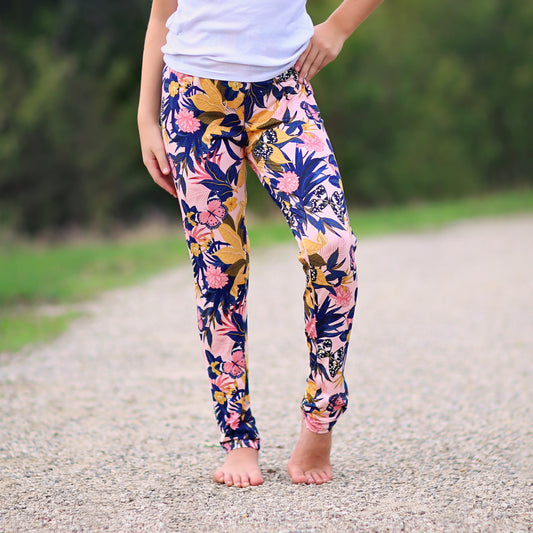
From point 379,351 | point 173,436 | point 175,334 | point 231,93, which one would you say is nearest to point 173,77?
point 231,93

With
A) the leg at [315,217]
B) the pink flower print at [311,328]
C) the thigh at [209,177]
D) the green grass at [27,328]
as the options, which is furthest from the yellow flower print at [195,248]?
the green grass at [27,328]

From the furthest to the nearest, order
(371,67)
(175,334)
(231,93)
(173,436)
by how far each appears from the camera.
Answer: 1. (371,67)
2. (175,334)
3. (173,436)
4. (231,93)

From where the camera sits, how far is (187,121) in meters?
2.15

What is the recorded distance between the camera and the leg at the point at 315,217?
6.73 feet

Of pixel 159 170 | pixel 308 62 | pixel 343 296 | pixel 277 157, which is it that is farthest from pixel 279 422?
pixel 308 62

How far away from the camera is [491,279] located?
7035mm

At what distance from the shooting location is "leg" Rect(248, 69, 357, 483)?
2.05 meters

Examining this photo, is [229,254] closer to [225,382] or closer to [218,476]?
[225,382]

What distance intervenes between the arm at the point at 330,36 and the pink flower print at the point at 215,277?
59 centimetres

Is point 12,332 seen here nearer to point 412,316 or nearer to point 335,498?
point 412,316

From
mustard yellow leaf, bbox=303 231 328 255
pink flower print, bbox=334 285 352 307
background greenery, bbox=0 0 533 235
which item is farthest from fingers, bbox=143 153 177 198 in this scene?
background greenery, bbox=0 0 533 235

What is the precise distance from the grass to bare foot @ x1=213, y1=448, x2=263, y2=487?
2.72 m

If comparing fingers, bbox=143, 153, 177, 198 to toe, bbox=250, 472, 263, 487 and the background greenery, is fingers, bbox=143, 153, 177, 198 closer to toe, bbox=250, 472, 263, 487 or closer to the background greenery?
toe, bbox=250, 472, 263, 487

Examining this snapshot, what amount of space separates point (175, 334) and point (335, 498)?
3.08m
